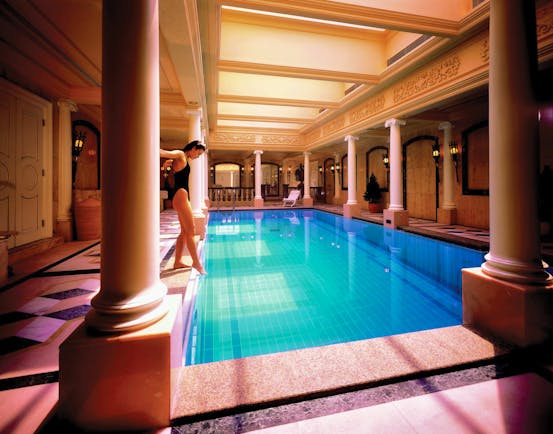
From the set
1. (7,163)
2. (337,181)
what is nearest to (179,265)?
(7,163)

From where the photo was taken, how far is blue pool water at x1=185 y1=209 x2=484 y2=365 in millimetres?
3166

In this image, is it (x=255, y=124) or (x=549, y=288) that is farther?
(x=255, y=124)

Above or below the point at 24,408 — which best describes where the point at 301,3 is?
above

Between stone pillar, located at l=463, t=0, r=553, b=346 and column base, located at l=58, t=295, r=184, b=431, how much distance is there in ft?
8.18

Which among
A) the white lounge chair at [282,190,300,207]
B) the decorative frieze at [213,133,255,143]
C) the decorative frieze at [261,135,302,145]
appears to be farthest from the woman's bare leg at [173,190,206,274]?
the white lounge chair at [282,190,300,207]

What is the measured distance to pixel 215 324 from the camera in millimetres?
3430

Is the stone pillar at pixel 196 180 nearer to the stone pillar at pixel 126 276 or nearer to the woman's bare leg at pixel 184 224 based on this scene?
the woman's bare leg at pixel 184 224

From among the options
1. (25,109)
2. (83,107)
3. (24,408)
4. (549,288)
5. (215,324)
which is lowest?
(215,324)

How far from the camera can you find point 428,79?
7.59 m

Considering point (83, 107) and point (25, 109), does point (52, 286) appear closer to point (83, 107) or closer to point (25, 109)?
point (25, 109)

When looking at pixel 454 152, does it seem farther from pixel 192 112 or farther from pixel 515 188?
pixel 515 188

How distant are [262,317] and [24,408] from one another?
91.7 inches

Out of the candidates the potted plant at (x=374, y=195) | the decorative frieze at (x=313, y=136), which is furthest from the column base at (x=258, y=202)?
the potted plant at (x=374, y=195)

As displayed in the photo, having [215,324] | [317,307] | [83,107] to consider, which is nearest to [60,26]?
[83,107]
